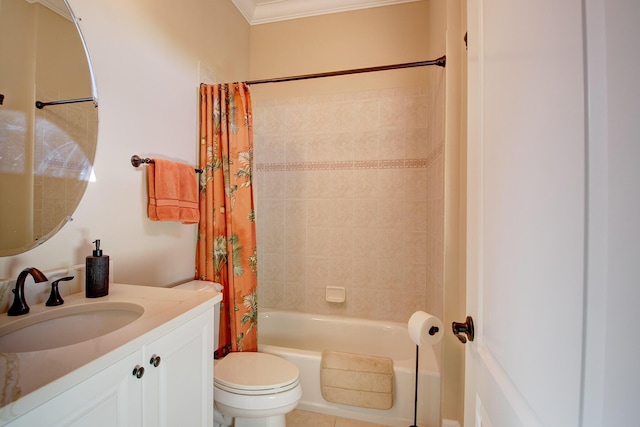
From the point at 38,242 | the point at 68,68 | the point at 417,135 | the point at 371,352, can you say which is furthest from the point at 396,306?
the point at 68,68

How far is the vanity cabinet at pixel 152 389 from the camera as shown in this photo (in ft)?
1.70

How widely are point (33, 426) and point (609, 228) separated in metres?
0.91

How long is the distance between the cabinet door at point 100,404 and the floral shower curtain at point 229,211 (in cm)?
93

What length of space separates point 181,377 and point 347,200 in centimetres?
165

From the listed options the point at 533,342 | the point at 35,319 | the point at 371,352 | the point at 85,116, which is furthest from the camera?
the point at 371,352

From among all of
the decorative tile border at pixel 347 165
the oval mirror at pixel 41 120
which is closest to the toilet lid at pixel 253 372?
the oval mirror at pixel 41 120

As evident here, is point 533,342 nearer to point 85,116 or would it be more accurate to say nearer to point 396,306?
point 85,116

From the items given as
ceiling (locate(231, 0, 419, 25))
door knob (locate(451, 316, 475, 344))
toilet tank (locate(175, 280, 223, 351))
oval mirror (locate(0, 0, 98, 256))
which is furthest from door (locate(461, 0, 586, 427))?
ceiling (locate(231, 0, 419, 25))

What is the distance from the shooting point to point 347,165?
86.5 inches

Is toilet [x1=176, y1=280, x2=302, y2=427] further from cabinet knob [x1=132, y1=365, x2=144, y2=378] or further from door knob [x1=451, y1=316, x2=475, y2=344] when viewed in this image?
door knob [x1=451, y1=316, x2=475, y2=344]

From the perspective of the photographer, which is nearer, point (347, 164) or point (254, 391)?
point (254, 391)

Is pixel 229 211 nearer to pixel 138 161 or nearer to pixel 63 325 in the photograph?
pixel 138 161

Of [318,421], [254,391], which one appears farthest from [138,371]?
[318,421]

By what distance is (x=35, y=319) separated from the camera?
0.78 meters
